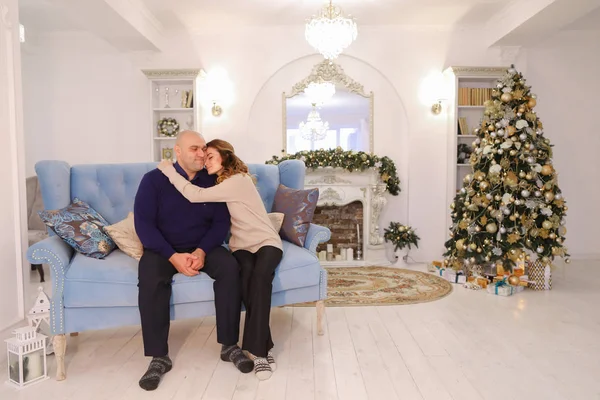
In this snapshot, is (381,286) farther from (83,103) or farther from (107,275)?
(83,103)

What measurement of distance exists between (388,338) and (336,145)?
2979 mm

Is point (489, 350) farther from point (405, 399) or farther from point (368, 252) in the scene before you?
point (368, 252)

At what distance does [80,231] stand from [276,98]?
11.3ft

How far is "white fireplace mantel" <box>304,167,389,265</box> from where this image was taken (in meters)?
5.38

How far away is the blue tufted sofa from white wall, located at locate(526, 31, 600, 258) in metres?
3.98

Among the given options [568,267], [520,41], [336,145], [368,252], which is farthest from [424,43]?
[568,267]

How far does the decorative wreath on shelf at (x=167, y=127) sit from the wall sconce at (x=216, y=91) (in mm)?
436

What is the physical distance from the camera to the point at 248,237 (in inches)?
106

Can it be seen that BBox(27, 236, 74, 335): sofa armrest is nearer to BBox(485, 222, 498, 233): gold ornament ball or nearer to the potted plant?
BBox(485, 222, 498, 233): gold ornament ball

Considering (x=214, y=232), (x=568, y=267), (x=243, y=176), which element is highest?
(x=243, y=176)

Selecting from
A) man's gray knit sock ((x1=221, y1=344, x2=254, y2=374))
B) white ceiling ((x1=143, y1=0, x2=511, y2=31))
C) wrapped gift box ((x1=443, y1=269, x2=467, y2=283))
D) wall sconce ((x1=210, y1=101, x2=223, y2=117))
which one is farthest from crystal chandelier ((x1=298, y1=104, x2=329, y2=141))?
man's gray knit sock ((x1=221, y1=344, x2=254, y2=374))

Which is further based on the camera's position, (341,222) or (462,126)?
(341,222)

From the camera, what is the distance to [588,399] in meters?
2.15

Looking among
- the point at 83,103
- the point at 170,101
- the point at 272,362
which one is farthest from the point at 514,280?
the point at 83,103
